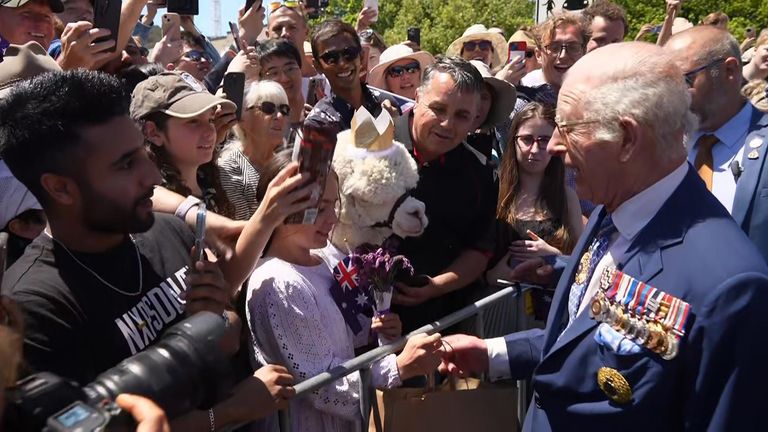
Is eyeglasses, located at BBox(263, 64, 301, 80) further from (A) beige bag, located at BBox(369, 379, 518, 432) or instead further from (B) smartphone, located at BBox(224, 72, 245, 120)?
(A) beige bag, located at BBox(369, 379, 518, 432)

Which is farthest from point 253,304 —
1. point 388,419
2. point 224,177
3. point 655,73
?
point 655,73

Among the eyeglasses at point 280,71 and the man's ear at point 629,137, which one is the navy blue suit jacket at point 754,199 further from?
the eyeglasses at point 280,71

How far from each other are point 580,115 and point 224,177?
7.67 ft

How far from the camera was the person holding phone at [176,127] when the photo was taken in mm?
3805

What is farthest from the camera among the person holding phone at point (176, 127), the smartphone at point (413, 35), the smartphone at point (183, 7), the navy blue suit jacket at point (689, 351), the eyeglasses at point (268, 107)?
the smartphone at point (413, 35)

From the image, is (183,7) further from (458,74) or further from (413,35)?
(413,35)

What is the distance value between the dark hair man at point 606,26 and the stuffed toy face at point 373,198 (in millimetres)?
4446

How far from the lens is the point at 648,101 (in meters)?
2.51

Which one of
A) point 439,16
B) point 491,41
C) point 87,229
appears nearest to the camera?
point 87,229

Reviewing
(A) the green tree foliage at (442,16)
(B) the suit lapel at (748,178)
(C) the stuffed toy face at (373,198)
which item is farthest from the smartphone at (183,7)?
(A) the green tree foliage at (442,16)

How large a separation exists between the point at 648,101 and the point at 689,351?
750 millimetres

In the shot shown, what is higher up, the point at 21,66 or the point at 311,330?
the point at 21,66

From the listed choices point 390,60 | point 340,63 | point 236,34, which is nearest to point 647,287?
point 340,63

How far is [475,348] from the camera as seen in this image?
3.30 meters
